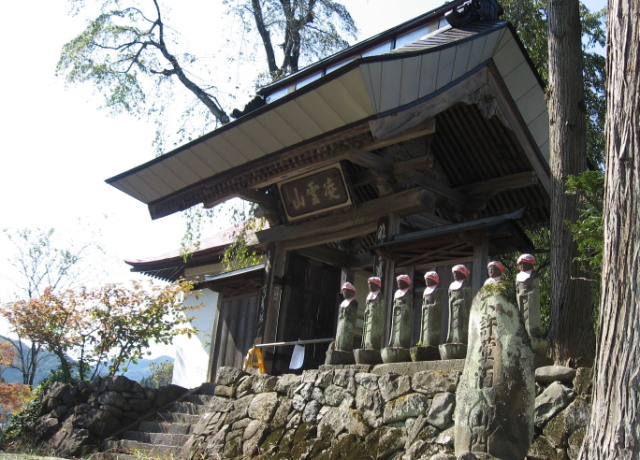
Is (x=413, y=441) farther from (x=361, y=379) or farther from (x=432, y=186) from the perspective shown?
(x=432, y=186)

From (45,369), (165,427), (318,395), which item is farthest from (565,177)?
(45,369)

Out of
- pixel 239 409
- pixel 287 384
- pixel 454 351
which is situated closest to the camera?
pixel 454 351

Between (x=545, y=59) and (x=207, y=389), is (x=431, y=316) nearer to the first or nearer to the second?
(x=207, y=389)

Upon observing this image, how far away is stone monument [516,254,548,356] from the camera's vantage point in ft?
20.5

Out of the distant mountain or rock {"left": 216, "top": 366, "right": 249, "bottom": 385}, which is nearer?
rock {"left": 216, "top": 366, "right": 249, "bottom": 385}

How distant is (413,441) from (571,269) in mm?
2685

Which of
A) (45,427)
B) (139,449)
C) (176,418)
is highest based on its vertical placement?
(176,418)

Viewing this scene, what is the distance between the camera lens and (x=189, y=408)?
10.1 metres

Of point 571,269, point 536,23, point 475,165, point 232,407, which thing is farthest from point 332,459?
point 536,23

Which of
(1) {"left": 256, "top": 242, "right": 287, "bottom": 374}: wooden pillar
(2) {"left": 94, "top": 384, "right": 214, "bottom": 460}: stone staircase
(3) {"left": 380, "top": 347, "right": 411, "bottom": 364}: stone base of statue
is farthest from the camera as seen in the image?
(1) {"left": 256, "top": 242, "right": 287, "bottom": 374}: wooden pillar

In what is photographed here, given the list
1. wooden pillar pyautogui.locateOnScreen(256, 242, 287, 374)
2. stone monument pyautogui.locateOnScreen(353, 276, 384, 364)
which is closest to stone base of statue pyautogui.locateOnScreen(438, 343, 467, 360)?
stone monument pyautogui.locateOnScreen(353, 276, 384, 364)

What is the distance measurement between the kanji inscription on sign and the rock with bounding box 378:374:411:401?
424 cm

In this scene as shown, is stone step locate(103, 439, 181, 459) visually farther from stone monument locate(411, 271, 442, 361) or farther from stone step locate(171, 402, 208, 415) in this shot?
stone monument locate(411, 271, 442, 361)

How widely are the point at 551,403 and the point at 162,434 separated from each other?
6.05 m
